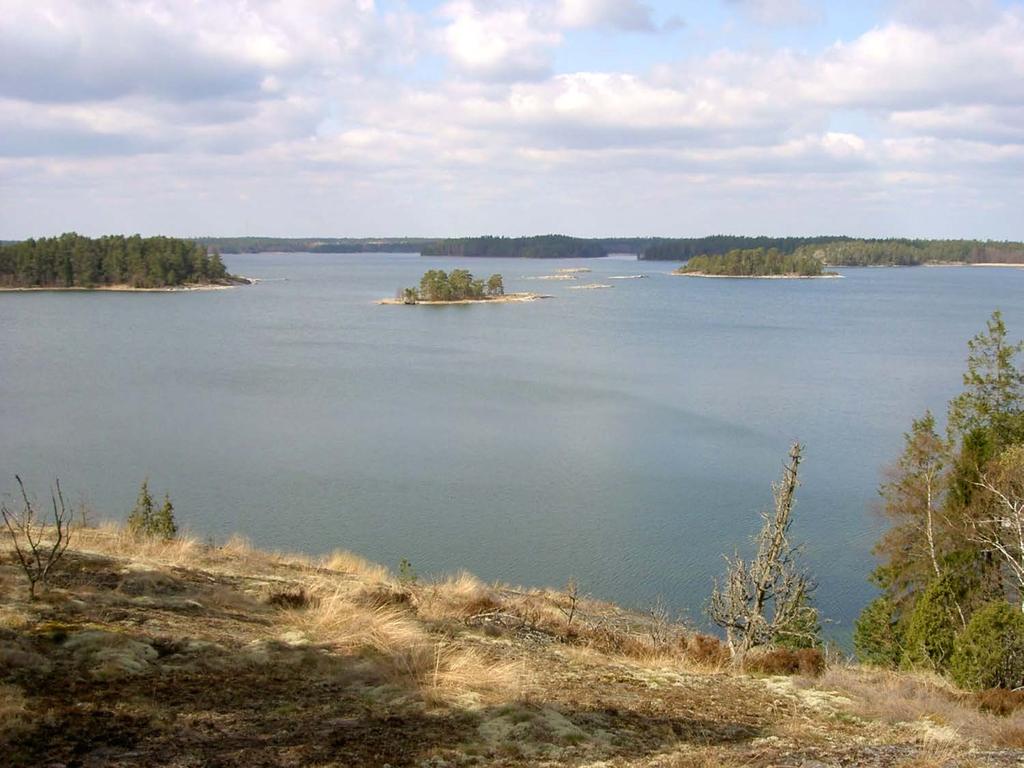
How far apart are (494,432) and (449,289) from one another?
216 feet

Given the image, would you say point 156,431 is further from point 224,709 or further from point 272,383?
point 224,709

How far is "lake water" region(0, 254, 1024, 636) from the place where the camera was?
19.9 metres

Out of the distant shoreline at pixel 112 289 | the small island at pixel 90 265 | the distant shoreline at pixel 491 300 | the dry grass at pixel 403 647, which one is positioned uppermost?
the small island at pixel 90 265

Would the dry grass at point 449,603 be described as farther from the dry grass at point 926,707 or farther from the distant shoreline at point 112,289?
the distant shoreline at point 112,289

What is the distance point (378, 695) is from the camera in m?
5.10

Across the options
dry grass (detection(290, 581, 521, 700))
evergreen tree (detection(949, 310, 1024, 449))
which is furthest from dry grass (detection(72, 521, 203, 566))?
evergreen tree (detection(949, 310, 1024, 449))

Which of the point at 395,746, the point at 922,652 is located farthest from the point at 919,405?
the point at 395,746

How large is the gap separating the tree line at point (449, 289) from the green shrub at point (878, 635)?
8130cm

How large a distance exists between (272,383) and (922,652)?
116 ft

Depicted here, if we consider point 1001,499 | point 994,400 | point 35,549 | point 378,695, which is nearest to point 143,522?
point 35,549

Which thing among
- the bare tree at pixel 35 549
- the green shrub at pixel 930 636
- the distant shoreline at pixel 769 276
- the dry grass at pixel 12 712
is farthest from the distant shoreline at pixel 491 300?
the dry grass at pixel 12 712

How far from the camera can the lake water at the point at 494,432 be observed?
19922mm

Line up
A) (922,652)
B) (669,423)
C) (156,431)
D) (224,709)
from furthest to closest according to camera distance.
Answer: (669,423) < (156,431) < (922,652) < (224,709)

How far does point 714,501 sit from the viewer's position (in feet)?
75.6
